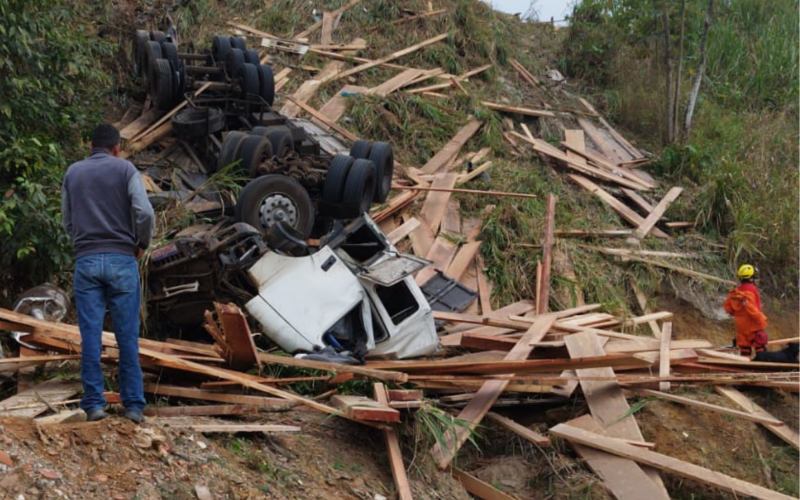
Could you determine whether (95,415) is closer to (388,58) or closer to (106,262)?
(106,262)

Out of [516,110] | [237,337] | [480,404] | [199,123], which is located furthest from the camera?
[516,110]

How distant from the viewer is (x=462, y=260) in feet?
37.6

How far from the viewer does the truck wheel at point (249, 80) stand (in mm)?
11523

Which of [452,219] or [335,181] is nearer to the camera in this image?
→ [335,181]

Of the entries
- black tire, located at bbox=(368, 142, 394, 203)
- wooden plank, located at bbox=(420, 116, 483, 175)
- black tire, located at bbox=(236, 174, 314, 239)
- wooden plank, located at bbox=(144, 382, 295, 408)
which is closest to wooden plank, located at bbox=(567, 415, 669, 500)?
wooden plank, located at bbox=(144, 382, 295, 408)

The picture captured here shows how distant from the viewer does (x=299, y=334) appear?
7762 mm

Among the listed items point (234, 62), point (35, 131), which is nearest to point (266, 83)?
point (234, 62)

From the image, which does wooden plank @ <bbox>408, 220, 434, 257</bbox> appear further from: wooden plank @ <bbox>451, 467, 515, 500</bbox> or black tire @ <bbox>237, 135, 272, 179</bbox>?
wooden plank @ <bbox>451, 467, 515, 500</bbox>

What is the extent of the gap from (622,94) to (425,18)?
4475 millimetres

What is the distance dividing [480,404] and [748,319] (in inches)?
156

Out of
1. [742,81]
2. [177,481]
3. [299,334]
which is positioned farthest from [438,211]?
[742,81]

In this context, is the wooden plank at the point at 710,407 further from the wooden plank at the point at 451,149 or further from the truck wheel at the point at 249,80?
the wooden plank at the point at 451,149

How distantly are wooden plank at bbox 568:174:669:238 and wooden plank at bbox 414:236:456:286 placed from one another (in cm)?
379

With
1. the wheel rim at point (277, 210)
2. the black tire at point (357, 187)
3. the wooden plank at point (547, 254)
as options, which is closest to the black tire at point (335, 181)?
the black tire at point (357, 187)
